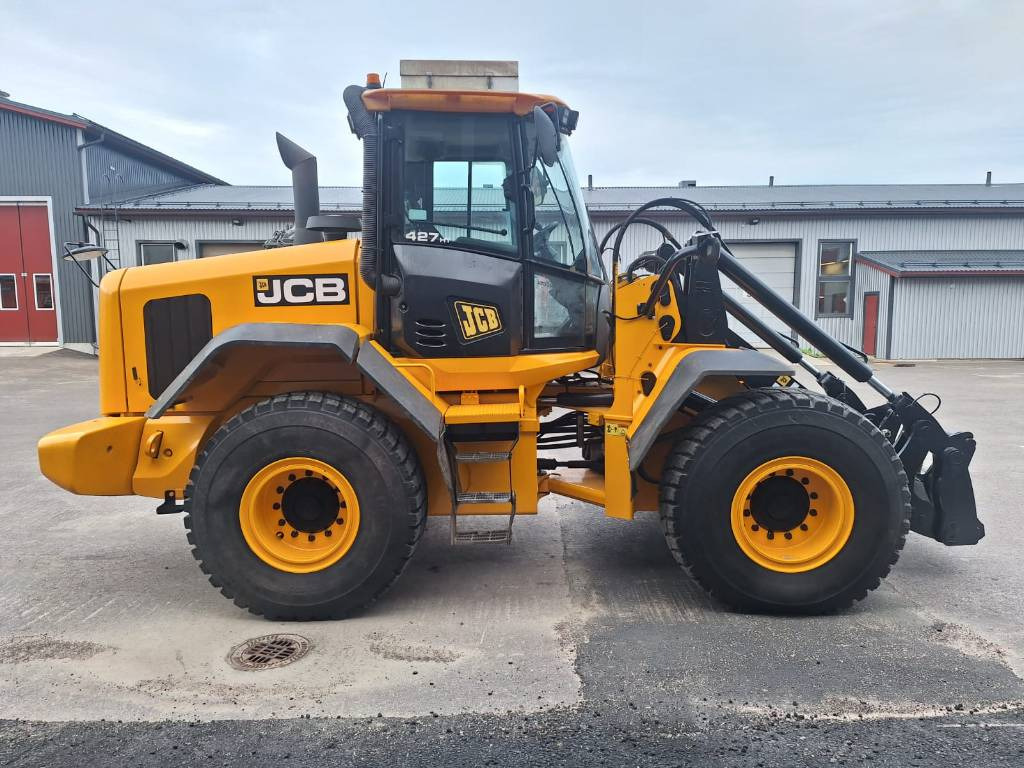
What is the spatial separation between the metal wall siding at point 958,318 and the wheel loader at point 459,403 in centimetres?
1755

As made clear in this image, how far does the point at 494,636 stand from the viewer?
3387 millimetres

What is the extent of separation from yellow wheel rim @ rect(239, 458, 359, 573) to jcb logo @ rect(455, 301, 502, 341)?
1.04 meters

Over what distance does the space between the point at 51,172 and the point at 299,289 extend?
63.8ft

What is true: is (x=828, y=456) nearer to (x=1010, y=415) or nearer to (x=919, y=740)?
(x=919, y=740)

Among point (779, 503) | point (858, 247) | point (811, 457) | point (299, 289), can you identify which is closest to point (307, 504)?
point (299, 289)

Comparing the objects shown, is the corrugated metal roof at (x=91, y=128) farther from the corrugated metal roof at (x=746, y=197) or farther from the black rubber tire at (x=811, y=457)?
the black rubber tire at (x=811, y=457)

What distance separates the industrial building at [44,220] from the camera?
18500mm

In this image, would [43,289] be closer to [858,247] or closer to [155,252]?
[155,252]

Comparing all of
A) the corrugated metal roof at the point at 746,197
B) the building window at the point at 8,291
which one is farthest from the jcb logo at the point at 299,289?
the building window at the point at 8,291

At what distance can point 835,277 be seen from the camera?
66.6ft

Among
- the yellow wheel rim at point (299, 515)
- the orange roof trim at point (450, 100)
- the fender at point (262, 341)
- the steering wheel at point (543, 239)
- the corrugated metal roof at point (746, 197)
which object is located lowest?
the yellow wheel rim at point (299, 515)

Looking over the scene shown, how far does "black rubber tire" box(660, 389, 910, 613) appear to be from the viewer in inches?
137

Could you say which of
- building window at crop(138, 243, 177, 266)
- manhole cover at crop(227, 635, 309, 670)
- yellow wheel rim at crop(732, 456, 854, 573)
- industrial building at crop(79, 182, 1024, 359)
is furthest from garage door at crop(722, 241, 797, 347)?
manhole cover at crop(227, 635, 309, 670)

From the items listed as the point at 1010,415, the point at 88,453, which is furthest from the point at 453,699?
the point at 1010,415
